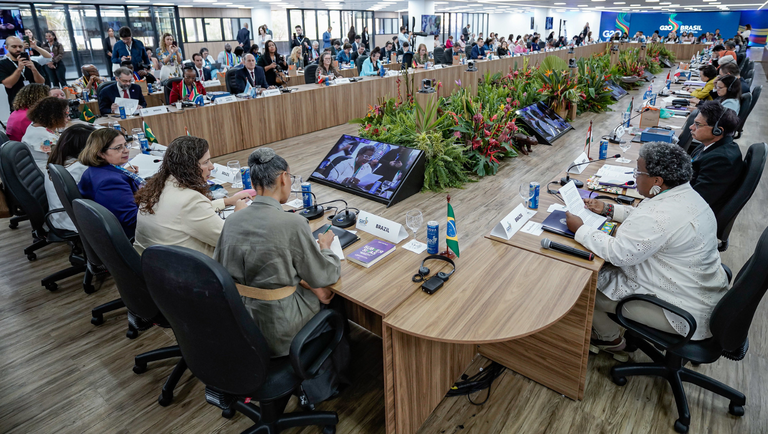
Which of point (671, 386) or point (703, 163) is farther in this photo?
point (703, 163)

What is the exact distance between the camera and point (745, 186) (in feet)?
8.24

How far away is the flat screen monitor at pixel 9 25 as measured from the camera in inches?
344

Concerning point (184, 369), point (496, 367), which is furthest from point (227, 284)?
point (496, 367)

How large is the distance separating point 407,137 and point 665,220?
2.16 metres

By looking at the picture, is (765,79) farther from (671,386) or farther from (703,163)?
(671,386)

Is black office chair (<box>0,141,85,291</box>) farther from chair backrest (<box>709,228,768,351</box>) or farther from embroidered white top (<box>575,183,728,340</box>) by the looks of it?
chair backrest (<box>709,228,768,351</box>)

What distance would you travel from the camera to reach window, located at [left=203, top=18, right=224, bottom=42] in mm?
17406

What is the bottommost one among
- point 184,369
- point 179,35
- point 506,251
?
point 184,369

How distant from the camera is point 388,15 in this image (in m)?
24.9

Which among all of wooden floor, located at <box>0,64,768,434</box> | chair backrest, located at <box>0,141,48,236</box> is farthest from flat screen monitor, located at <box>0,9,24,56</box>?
wooden floor, located at <box>0,64,768,434</box>

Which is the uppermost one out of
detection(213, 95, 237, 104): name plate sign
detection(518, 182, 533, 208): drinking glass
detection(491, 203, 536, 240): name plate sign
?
detection(213, 95, 237, 104): name plate sign

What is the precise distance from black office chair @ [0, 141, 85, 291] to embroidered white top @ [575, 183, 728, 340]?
3283 millimetres

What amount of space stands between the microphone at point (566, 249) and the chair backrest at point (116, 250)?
1.80 metres

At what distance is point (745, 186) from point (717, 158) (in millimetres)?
219
